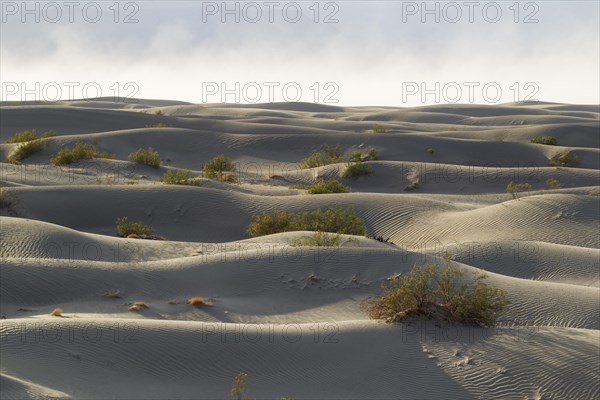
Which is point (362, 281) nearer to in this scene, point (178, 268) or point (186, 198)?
point (178, 268)

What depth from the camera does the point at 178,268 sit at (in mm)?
12359

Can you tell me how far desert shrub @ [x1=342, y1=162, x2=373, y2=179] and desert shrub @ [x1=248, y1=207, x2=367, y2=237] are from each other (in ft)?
30.8

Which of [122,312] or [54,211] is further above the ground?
[54,211]

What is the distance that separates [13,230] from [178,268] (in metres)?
3.34

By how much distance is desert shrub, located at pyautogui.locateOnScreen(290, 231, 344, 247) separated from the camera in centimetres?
1388

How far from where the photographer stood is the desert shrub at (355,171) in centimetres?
2731

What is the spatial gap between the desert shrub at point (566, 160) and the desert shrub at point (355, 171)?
30.5 feet

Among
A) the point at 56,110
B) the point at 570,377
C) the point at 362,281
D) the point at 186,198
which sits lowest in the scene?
the point at 570,377

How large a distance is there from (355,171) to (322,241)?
13.6 metres

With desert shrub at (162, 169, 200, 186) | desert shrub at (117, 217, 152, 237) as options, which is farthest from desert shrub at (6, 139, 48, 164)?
desert shrub at (117, 217, 152, 237)

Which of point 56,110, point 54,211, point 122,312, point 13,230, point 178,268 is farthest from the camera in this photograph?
point 56,110

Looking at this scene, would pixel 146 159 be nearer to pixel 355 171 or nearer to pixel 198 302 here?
pixel 355 171

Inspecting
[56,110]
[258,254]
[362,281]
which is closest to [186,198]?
[258,254]

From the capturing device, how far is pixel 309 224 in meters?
17.0
